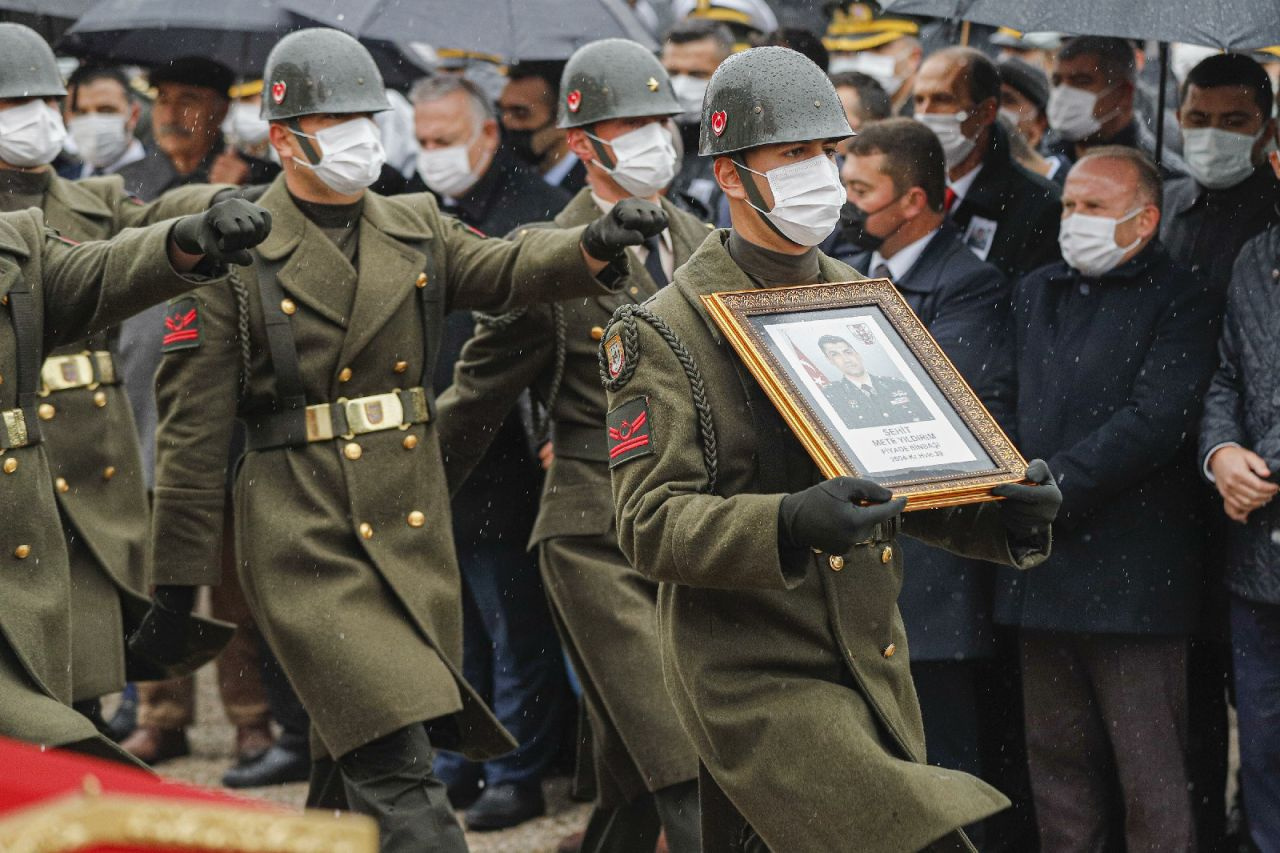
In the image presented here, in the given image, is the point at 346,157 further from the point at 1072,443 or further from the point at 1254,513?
the point at 1254,513

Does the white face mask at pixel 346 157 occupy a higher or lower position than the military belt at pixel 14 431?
higher

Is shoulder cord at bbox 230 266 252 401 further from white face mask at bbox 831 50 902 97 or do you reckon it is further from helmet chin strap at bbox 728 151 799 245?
white face mask at bbox 831 50 902 97

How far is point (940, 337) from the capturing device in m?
6.48

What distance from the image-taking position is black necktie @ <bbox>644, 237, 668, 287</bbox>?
6.63 metres

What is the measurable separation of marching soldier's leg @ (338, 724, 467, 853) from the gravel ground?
1.76 meters

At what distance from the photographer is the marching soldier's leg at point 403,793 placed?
5.50 meters

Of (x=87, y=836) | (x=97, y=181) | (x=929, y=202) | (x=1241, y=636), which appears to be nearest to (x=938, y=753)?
(x=1241, y=636)

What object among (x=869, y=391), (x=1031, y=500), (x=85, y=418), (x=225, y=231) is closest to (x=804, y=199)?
(x=869, y=391)

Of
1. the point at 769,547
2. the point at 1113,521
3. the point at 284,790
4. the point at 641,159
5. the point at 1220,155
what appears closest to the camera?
the point at 769,547

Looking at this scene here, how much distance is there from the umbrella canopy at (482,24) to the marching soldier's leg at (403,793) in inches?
120

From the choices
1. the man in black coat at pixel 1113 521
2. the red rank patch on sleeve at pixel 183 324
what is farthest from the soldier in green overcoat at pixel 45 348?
the man in black coat at pixel 1113 521

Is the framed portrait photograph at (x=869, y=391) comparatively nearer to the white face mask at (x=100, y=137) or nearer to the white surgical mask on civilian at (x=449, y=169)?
the white surgical mask on civilian at (x=449, y=169)

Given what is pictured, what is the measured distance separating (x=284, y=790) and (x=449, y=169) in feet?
Answer: 8.35

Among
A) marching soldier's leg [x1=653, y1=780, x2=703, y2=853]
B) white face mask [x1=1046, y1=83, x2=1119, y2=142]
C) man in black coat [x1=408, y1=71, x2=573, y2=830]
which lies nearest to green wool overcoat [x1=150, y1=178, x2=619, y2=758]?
marching soldier's leg [x1=653, y1=780, x2=703, y2=853]
